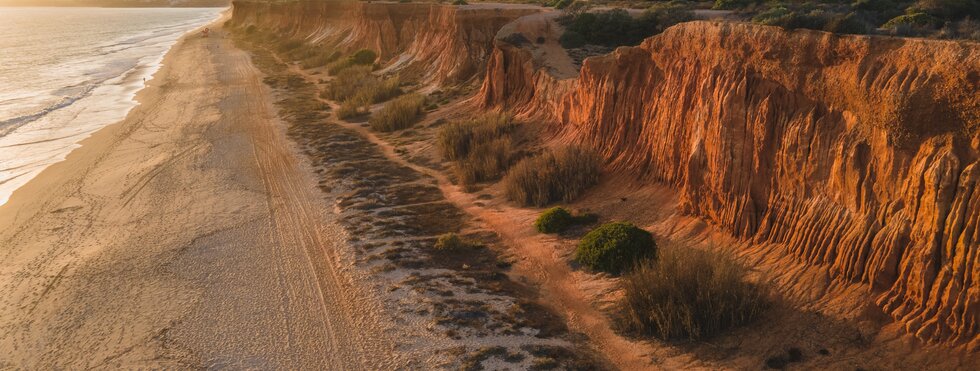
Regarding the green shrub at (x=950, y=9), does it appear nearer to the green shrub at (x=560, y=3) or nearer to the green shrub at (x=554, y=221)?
the green shrub at (x=554, y=221)

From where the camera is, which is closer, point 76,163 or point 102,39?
point 76,163

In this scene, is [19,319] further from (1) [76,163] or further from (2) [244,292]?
(1) [76,163]

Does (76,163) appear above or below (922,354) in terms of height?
below

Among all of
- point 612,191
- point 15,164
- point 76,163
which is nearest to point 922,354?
point 612,191

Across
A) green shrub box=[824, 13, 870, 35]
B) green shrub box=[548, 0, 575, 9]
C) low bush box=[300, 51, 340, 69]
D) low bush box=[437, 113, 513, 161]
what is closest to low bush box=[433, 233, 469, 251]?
low bush box=[437, 113, 513, 161]

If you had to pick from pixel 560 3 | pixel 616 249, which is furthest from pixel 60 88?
pixel 616 249

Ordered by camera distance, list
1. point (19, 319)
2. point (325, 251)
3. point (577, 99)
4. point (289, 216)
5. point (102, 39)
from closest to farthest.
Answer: point (19, 319)
point (325, 251)
point (289, 216)
point (577, 99)
point (102, 39)

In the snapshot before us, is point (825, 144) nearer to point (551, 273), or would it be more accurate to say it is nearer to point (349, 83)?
point (551, 273)
